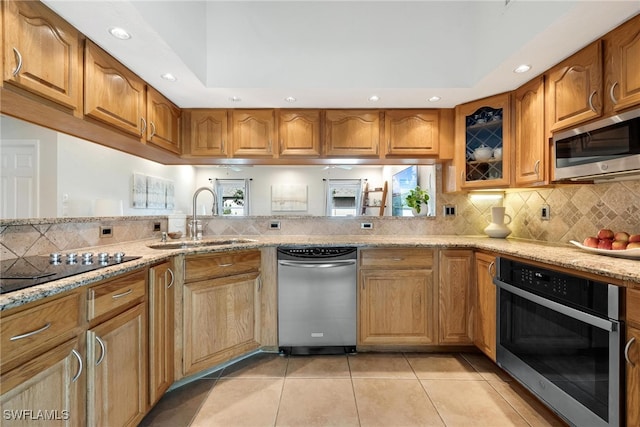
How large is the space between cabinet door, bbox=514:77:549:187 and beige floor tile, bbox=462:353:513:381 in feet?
4.59

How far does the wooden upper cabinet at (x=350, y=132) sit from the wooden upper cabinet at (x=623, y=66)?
1.49 meters

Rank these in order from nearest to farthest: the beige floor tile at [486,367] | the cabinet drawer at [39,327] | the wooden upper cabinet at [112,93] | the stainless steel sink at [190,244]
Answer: the cabinet drawer at [39,327] → the wooden upper cabinet at [112,93] → the beige floor tile at [486,367] → the stainless steel sink at [190,244]

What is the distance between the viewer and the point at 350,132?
2609mm

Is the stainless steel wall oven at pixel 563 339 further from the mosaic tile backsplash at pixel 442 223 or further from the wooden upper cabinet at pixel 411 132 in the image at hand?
the wooden upper cabinet at pixel 411 132

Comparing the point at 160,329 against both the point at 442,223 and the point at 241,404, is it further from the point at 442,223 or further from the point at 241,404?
the point at 442,223

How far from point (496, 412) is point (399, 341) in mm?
777

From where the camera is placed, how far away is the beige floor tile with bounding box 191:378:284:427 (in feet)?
5.35

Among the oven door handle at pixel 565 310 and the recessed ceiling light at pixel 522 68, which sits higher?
the recessed ceiling light at pixel 522 68

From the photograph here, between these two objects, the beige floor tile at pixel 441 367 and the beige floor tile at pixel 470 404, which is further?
the beige floor tile at pixel 441 367

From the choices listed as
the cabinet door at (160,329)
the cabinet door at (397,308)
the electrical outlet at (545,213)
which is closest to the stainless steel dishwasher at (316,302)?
the cabinet door at (397,308)

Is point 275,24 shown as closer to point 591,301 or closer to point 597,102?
point 597,102

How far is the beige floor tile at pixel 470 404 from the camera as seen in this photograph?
5.34ft

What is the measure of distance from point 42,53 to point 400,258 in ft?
8.03

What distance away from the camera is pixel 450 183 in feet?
9.01
